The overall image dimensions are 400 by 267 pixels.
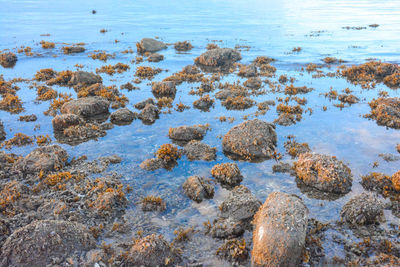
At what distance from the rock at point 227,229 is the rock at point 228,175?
111 inches

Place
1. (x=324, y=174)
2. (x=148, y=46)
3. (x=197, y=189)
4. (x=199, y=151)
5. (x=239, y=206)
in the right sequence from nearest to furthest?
(x=239, y=206), (x=197, y=189), (x=324, y=174), (x=199, y=151), (x=148, y=46)

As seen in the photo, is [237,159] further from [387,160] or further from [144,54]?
[144,54]

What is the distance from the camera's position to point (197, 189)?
1195 centimetres

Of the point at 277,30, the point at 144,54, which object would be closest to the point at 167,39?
the point at 144,54

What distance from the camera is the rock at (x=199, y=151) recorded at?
591 inches

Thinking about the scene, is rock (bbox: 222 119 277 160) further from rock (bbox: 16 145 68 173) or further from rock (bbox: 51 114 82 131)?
rock (bbox: 51 114 82 131)

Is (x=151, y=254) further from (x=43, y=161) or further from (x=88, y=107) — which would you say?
(x=88, y=107)

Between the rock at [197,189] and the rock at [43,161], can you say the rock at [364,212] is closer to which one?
the rock at [197,189]

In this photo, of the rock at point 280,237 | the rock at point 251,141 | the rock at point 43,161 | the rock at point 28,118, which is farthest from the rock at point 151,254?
the rock at point 28,118

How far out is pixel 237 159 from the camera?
15047 mm

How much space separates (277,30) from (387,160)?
184ft

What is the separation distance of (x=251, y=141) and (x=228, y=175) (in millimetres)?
3372

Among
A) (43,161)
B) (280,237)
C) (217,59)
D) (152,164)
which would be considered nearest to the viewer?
(280,237)

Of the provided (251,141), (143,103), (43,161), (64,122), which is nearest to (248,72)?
(143,103)
